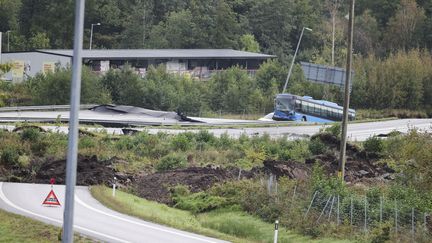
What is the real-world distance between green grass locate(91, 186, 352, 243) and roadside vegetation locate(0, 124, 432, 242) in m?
0.10

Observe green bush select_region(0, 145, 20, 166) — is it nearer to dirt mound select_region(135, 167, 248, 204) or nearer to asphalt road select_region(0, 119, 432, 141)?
dirt mound select_region(135, 167, 248, 204)

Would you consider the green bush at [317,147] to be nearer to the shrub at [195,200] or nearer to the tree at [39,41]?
the shrub at [195,200]

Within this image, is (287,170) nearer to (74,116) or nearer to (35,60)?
(74,116)

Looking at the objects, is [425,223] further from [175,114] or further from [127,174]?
[175,114]

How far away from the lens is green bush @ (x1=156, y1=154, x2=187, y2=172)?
44.8 metres

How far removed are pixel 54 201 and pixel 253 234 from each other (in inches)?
298

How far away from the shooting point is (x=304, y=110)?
3073 inches

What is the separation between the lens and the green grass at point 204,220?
28.9m

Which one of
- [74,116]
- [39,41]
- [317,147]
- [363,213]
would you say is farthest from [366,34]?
[74,116]

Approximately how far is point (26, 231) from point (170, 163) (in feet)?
Answer: 67.3

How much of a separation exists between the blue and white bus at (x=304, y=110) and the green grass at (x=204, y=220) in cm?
4274

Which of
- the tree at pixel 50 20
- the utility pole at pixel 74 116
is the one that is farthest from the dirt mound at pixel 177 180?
the tree at pixel 50 20

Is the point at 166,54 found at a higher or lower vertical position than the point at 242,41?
lower

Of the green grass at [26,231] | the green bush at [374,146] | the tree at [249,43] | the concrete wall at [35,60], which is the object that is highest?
the tree at [249,43]
